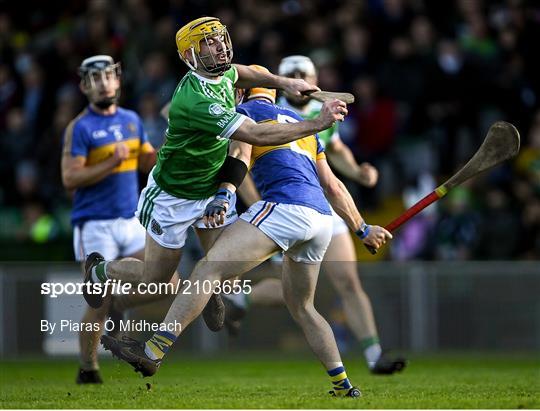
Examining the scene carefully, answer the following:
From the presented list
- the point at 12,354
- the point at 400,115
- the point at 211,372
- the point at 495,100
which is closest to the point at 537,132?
the point at 495,100

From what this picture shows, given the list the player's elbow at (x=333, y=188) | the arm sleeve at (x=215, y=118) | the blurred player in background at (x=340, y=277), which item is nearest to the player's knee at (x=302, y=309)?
the player's elbow at (x=333, y=188)

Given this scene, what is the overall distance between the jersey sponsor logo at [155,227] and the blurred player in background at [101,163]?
168cm

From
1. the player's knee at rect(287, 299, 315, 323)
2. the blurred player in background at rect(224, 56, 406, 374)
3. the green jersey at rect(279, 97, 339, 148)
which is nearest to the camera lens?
the player's knee at rect(287, 299, 315, 323)

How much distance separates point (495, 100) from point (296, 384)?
6983 mm

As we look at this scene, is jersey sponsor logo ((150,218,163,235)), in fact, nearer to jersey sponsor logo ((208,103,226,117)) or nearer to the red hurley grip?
jersey sponsor logo ((208,103,226,117))

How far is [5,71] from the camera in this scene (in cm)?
1997

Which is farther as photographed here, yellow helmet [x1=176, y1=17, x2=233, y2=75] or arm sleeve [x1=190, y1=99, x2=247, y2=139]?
yellow helmet [x1=176, y1=17, x2=233, y2=75]

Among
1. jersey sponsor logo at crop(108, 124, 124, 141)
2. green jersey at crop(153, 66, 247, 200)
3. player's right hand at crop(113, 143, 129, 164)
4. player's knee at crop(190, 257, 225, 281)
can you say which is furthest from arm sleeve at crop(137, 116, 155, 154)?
player's knee at crop(190, 257, 225, 281)

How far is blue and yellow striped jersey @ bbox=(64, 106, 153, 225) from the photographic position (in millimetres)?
11039

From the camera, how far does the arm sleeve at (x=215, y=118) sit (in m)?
8.49

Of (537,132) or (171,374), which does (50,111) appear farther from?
(171,374)

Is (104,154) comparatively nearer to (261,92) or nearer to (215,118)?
(261,92)

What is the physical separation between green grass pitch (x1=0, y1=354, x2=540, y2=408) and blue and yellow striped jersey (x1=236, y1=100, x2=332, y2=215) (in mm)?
1297

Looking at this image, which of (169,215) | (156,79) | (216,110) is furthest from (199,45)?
(156,79)
